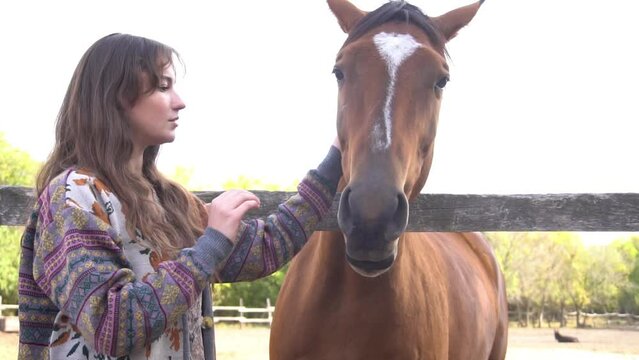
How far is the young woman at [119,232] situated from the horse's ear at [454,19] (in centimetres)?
158

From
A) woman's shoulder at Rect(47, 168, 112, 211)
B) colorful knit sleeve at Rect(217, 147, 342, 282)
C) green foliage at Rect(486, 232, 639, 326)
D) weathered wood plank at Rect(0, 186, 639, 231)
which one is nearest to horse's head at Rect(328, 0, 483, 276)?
colorful knit sleeve at Rect(217, 147, 342, 282)

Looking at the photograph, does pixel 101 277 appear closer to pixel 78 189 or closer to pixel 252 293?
pixel 78 189

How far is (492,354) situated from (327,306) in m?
3.11

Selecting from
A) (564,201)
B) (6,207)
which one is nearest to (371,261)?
(564,201)

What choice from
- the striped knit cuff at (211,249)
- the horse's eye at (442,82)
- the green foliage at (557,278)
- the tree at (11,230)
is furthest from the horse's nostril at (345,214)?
the green foliage at (557,278)

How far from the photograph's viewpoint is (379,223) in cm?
231

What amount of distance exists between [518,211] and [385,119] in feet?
3.47

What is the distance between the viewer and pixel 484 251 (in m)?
6.12

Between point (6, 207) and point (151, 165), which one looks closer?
point (151, 165)

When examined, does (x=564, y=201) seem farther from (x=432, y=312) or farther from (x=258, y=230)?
(x=258, y=230)

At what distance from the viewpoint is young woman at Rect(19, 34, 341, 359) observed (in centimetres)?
174

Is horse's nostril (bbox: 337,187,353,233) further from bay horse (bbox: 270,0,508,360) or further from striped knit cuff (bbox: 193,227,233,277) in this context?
striped knit cuff (bbox: 193,227,233,277)

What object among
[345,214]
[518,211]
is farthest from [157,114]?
[518,211]

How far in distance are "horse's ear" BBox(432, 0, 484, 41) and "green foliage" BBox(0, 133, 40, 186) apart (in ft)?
97.3
